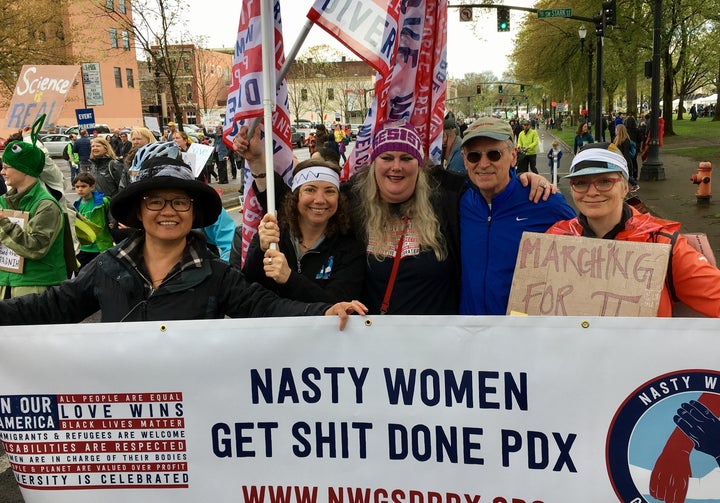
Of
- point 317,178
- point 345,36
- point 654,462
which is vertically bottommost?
point 654,462

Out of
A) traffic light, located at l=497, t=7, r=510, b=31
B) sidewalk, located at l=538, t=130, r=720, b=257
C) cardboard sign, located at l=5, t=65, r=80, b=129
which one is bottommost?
sidewalk, located at l=538, t=130, r=720, b=257

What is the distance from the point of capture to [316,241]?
309 cm

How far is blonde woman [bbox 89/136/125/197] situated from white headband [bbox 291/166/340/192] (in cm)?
586

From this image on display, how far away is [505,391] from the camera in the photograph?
2.18 m

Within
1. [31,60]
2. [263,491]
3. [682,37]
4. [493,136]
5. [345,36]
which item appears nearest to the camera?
[263,491]

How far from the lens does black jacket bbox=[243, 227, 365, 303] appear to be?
2949 mm

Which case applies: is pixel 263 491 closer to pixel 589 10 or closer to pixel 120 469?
pixel 120 469

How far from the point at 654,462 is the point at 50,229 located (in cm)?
399

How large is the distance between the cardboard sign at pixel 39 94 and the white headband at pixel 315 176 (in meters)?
5.51

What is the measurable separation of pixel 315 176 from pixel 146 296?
3.26 ft

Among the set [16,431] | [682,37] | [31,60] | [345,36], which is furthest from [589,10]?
[16,431]

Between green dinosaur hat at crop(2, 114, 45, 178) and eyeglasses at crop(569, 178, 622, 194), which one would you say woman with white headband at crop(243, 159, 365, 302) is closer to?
eyeglasses at crop(569, 178, 622, 194)

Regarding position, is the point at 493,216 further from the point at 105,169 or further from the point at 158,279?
the point at 105,169

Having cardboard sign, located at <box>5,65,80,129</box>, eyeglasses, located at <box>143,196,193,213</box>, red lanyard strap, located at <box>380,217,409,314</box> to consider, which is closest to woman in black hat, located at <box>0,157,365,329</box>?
eyeglasses, located at <box>143,196,193,213</box>
